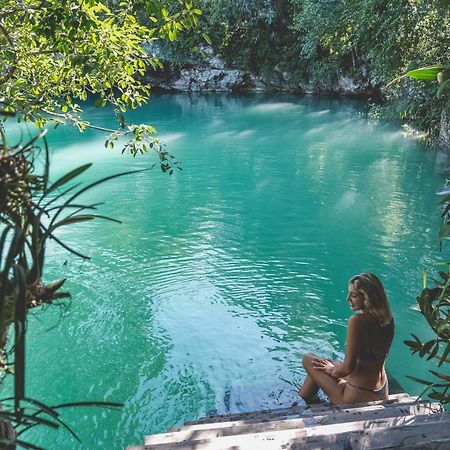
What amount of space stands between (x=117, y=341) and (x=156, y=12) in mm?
3581

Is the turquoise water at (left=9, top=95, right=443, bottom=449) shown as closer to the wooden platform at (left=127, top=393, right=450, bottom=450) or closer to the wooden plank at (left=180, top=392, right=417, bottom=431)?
the wooden plank at (left=180, top=392, right=417, bottom=431)

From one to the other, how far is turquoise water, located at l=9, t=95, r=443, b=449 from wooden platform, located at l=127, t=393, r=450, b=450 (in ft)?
2.96

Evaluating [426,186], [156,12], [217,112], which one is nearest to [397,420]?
[156,12]

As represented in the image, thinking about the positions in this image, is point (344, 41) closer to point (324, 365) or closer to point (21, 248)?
point (324, 365)

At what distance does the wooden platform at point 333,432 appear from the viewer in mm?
1805

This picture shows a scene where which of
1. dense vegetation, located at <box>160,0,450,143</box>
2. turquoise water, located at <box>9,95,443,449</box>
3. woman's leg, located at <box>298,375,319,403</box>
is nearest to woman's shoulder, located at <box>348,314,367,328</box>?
woman's leg, located at <box>298,375,319,403</box>

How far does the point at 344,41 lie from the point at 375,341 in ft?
40.4

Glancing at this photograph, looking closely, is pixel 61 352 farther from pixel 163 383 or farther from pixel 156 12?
pixel 156 12

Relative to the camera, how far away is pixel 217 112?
22516 millimetres

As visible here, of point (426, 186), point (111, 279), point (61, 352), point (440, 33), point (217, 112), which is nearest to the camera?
point (61, 352)

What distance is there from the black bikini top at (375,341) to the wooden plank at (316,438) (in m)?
1.12

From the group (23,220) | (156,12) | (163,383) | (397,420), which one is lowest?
(163,383)

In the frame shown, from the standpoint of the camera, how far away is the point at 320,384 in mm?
3893

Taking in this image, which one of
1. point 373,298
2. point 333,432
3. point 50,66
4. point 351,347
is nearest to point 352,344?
point 351,347
